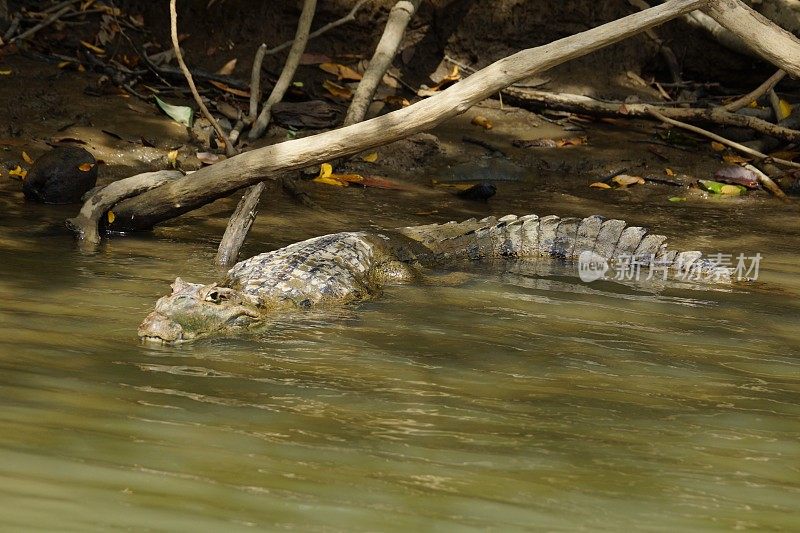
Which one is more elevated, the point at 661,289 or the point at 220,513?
the point at 661,289

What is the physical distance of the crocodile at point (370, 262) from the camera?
16.8 ft

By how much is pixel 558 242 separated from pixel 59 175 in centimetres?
359

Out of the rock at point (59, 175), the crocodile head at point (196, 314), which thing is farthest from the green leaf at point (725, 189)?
the crocodile head at point (196, 314)

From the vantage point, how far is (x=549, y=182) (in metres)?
9.67

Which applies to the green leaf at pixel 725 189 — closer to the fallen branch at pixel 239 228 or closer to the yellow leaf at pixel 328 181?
the yellow leaf at pixel 328 181

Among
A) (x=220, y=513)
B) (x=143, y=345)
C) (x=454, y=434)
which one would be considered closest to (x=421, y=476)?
(x=454, y=434)

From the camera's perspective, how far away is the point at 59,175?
7.87 metres

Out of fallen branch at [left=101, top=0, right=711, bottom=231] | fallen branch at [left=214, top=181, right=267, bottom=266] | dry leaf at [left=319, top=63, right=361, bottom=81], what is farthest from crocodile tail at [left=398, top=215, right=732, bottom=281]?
dry leaf at [left=319, top=63, right=361, bottom=81]

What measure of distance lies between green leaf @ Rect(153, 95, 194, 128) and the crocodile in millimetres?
3010

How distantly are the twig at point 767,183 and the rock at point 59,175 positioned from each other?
557cm

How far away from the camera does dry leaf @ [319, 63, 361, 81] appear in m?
10.6

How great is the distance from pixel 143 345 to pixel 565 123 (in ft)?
21.9

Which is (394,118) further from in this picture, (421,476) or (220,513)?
(220,513)

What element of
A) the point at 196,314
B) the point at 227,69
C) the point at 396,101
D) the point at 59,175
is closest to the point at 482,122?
the point at 396,101
